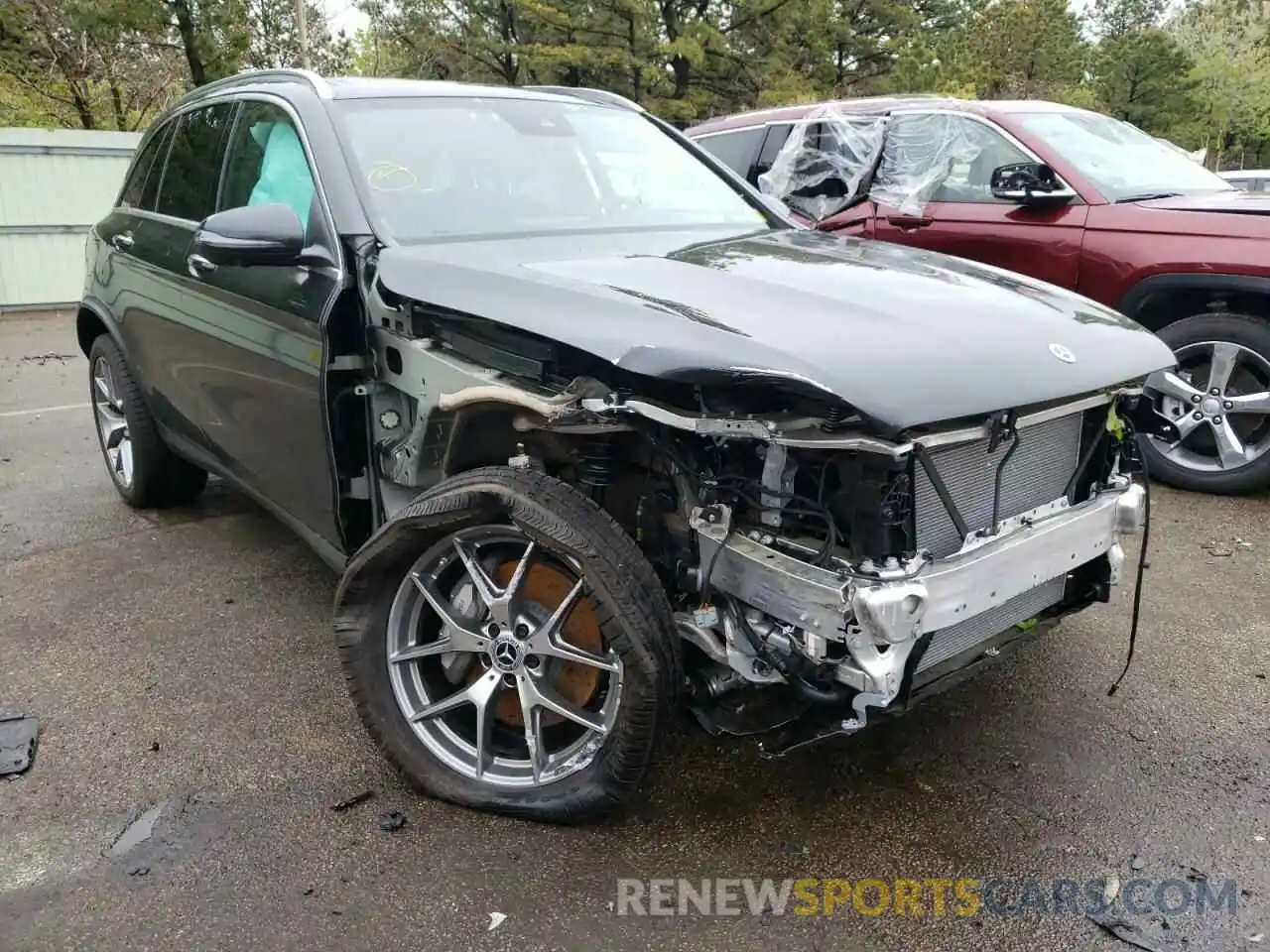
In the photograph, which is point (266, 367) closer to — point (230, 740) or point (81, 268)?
point (230, 740)

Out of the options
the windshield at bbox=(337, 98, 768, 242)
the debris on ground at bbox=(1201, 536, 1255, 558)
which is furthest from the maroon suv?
the windshield at bbox=(337, 98, 768, 242)

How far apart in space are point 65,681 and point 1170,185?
5.98m

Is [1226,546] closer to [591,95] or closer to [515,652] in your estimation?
[591,95]

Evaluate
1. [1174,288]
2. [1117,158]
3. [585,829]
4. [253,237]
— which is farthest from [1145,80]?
[585,829]

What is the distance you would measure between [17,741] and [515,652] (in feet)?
5.63

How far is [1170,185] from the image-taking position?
18.6 ft

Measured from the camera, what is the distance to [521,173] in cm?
347

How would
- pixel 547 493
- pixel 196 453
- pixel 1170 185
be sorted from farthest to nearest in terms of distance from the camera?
pixel 1170 185
pixel 196 453
pixel 547 493

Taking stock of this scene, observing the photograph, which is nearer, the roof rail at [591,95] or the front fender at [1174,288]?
the roof rail at [591,95]

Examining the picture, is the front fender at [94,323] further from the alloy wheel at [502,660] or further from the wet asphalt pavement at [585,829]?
the alloy wheel at [502,660]

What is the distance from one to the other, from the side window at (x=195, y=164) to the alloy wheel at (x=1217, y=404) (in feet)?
14.6

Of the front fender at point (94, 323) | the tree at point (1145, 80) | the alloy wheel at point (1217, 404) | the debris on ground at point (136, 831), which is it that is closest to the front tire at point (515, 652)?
the debris on ground at point (136, 831)

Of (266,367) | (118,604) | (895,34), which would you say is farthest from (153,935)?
(895,34)

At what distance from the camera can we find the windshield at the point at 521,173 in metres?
3.17
